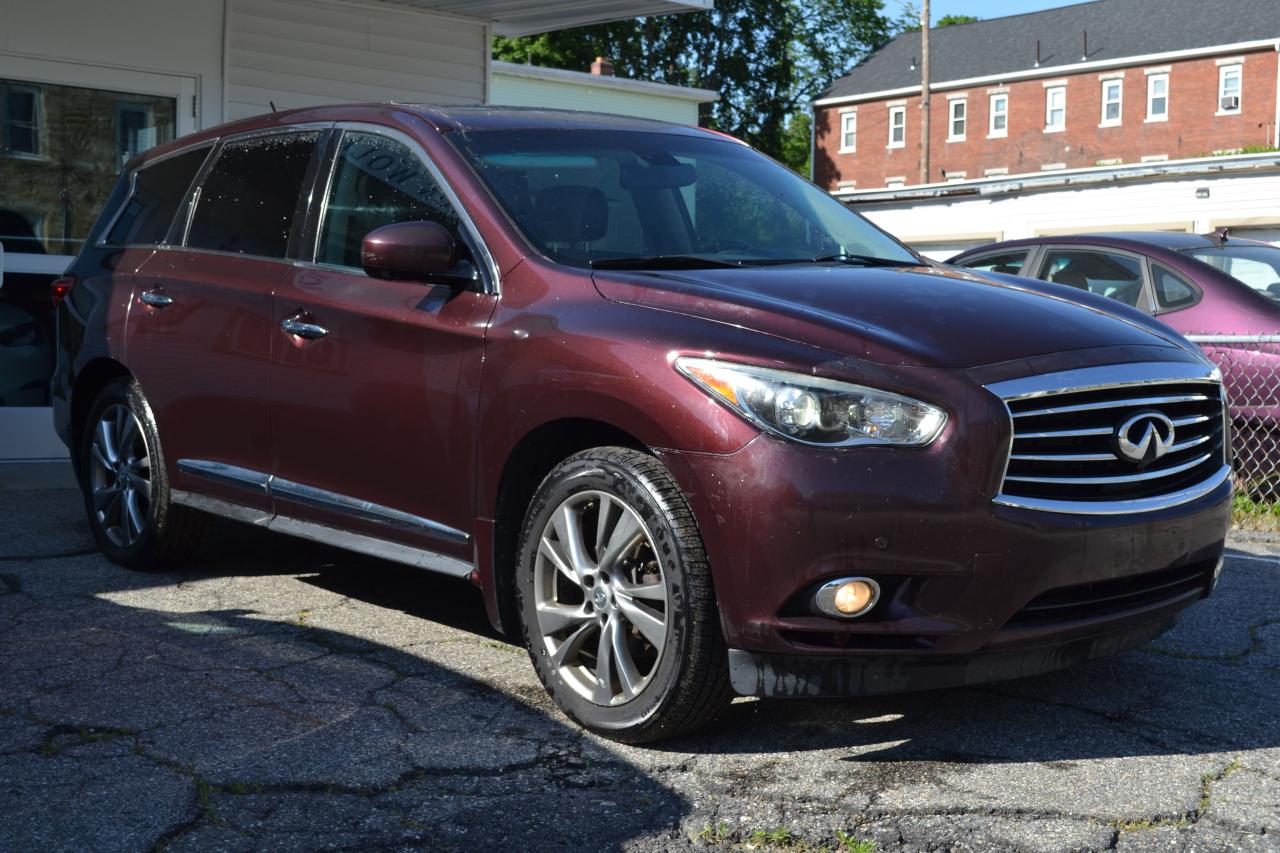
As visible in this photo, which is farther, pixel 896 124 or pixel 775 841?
pixel 896 124

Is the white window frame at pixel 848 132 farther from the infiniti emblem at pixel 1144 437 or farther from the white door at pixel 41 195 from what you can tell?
the infiniti emblem at pixel 1144 437

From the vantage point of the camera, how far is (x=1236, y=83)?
171 ft

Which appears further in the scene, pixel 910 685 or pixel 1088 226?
pixel 1088 226

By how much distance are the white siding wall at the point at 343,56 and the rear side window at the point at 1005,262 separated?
13.0 feet

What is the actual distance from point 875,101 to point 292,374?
58.3 m

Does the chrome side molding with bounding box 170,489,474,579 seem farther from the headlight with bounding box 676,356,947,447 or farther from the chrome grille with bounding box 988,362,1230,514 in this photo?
the chrome grille with bounding box 988,362,1230,514

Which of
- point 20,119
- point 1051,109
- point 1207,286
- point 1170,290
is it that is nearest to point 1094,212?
point 1170,290

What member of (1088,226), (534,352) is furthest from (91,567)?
(1088,226)

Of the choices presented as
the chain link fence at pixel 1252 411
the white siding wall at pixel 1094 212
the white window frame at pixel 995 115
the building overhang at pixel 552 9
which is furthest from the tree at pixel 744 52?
the chain link fence at pixel 1252 411

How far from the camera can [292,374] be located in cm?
523

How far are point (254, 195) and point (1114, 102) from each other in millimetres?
53629

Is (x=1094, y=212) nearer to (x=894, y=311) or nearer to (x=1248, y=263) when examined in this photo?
(x=1248, y=263)

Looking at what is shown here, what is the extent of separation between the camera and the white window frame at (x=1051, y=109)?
56.4 m

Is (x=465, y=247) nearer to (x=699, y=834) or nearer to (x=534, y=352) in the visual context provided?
A: (x=534, y=352)
